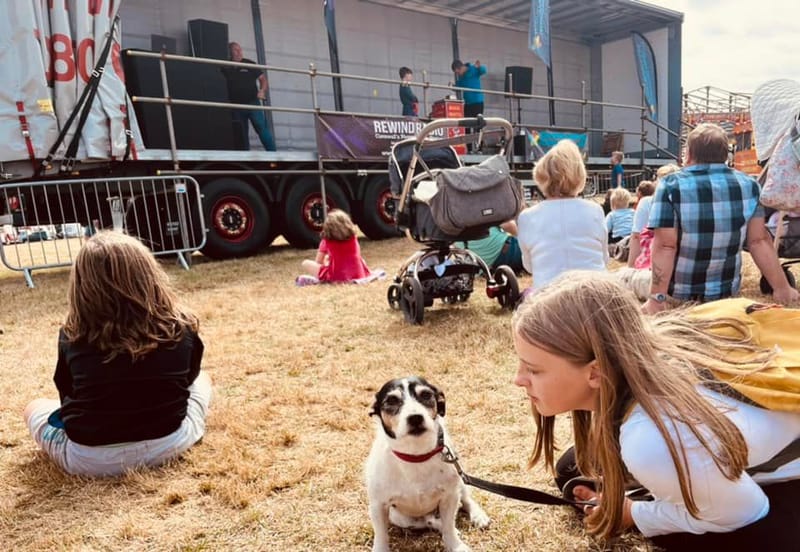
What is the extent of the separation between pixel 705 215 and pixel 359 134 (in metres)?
7.23

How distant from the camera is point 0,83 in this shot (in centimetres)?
627

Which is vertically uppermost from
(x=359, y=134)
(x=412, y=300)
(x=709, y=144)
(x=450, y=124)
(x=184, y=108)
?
(x=184, y=108)

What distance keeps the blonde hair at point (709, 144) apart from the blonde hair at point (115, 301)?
3217mm

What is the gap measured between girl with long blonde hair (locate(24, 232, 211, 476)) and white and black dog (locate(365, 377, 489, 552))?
3.54 ft

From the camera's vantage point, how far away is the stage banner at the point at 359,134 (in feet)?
31.1

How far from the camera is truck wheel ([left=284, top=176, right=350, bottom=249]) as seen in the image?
30.3 feet

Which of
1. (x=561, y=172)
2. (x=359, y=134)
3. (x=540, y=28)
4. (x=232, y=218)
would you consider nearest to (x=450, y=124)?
(x=561, y=172)

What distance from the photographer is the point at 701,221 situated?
3.43 metres

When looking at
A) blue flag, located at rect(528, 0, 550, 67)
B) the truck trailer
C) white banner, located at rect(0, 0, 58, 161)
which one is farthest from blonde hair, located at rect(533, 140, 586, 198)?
blue flag, located at rect(528, 0, 550, 67)

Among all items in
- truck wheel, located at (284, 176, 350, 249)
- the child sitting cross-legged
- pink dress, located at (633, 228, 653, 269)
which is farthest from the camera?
truck wheel, located at (284, 176, 350, 249)

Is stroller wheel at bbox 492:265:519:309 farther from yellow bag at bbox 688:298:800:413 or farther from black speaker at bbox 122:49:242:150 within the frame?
black speaker at bbox 122:49:242:150

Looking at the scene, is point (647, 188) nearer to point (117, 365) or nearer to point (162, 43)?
point (117, 365)

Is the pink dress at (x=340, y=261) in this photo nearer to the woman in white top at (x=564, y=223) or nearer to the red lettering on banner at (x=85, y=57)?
the woman in white top at (x=564, y=223)

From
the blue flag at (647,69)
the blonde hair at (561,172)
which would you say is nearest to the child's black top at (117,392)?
the blonde hair at (561,172)
